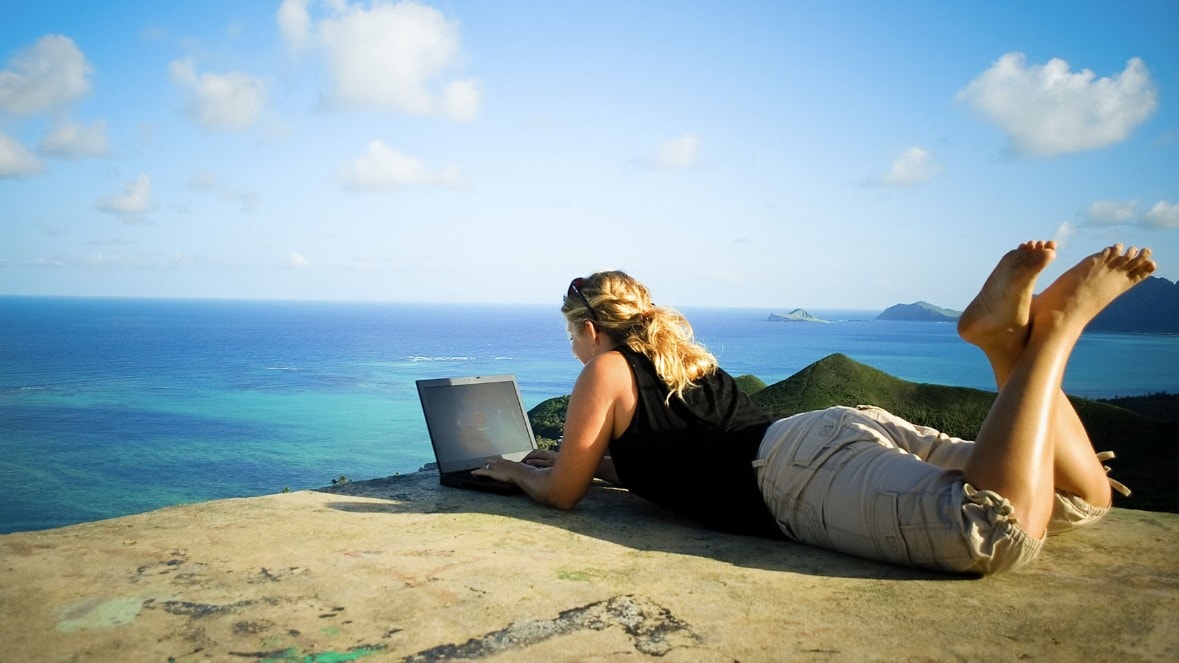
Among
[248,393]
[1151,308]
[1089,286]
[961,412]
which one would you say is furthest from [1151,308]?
[1089,286]

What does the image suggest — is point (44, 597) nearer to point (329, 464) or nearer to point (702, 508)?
point (702, 508)

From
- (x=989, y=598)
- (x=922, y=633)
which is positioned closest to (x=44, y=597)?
(x=922, y=633)

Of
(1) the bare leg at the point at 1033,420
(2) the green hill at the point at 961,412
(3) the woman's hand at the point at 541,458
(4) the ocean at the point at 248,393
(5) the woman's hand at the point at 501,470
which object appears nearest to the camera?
(1) the bare leg at the point at 1033,420

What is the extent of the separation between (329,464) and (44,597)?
215ft

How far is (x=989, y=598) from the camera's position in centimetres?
293

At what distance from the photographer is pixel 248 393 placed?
101m

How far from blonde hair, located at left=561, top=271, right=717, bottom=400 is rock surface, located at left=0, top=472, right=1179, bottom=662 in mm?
824

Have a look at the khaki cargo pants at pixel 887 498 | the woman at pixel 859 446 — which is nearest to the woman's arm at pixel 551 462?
the woman at pixel 859 446

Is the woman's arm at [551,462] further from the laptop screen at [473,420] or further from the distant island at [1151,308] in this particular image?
the distant island at [1151,308]

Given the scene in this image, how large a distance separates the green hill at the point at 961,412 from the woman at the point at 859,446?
2191 centimetres

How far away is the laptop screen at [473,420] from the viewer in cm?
477

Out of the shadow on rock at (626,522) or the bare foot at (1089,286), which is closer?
the bare foot at (1089,286)

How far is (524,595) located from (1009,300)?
2303 mm

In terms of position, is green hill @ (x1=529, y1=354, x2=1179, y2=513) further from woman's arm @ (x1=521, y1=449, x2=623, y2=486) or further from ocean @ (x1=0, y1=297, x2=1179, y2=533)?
ocean @ (x1=0, y1=297, x2=1179, y2=533)
